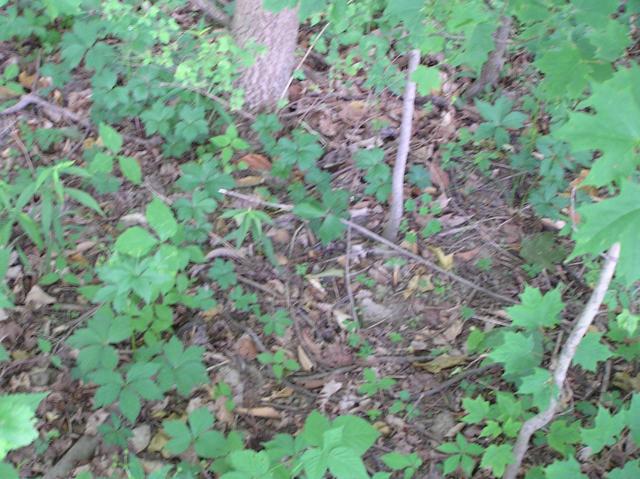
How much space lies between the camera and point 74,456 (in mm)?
2658

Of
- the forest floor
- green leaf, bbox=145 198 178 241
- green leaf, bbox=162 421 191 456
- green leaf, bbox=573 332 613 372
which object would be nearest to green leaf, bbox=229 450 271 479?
green leaf, bbox=162 421 191 456

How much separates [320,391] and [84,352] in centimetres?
102

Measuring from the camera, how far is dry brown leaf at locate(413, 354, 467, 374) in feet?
9.83

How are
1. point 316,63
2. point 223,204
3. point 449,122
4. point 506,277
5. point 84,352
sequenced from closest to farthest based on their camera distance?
1. point 84,352
2. point 506,277
3. point 223,204
4. point 449,122
5. point 316,63

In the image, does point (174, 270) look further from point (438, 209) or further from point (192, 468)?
point (438, 209)

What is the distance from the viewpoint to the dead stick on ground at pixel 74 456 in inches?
103

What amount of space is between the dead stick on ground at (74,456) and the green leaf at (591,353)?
1946mm

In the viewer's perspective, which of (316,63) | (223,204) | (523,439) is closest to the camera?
(523,439)

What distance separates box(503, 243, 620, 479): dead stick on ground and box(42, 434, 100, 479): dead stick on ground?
1.67m

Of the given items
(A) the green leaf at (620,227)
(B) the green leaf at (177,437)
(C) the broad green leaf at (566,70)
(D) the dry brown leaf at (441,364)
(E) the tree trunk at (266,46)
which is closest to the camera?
(A) the green leaf at (620,227)

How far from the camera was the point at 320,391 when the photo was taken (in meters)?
2.94

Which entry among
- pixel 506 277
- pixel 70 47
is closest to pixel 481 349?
pixel 506 277

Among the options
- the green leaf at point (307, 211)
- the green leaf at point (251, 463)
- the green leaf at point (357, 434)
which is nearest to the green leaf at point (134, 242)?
the green leaf at point (307, 211)

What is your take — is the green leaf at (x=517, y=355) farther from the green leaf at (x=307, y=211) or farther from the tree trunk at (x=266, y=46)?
the tree trunk at (x=266, y=46)
